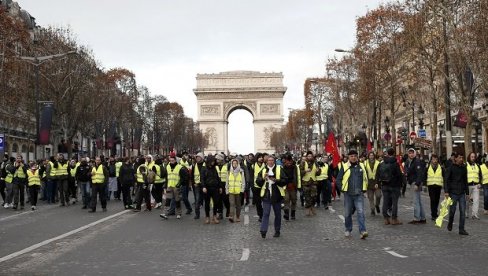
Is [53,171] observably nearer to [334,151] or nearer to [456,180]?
[334,151]

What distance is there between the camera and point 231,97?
399ft

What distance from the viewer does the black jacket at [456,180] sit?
14055 millimetres

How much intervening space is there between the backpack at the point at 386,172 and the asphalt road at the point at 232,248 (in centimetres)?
105

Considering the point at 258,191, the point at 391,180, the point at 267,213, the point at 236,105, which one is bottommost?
the point at 267,213

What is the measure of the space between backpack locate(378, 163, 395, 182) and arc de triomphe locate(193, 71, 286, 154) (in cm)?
10379

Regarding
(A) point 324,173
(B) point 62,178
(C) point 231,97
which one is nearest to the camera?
(A) point 324,173

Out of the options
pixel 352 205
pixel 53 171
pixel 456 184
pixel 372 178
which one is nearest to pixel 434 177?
pixel 372 178

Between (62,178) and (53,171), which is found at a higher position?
(53,171)

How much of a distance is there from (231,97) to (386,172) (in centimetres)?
10600

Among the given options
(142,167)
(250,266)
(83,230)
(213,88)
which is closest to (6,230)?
(83,230)

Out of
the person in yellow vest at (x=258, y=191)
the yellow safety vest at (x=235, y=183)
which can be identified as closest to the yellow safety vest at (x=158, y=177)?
the person in yellow vest at (x=258, y=191)

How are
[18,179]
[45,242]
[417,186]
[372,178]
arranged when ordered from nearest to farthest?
[45,242] < [417,186] < [372,178] < [18,179]

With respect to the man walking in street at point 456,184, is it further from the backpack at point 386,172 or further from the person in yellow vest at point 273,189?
the person in yellow vest at point 273,189

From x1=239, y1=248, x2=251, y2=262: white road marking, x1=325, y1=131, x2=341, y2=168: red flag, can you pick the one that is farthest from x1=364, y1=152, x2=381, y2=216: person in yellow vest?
x1=239, y1=248, x2=251, y2=262: white road marking
